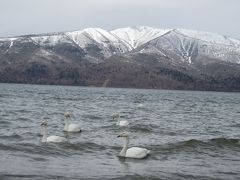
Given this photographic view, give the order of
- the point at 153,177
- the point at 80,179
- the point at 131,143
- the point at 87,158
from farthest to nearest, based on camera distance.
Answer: the point at 131,143 → the point at 87,158 → the point at 153,177 → the point at 80,179

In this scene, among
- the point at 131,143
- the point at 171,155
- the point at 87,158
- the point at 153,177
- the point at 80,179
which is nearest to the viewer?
the point at 80,179

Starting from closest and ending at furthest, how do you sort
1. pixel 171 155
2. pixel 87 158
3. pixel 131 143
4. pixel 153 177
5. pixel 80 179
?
pixel 80 179, pixel 153 177, pixel 87 158, pixel 171 155, pixel 131 143

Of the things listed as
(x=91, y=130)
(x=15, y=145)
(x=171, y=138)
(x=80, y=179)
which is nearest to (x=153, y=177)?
(x=80, y=179)

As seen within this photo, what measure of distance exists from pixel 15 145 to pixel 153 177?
31.3 feet

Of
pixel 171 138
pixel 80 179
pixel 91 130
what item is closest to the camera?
pixel 80 179

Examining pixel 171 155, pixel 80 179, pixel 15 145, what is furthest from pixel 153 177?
pixel 15 145

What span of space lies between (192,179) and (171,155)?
6.47 m

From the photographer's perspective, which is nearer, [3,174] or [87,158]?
[3,174]

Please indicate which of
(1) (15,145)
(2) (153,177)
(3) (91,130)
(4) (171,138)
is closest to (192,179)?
(2) (153,177)

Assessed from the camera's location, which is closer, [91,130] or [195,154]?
[195,154]

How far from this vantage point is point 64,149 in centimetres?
2588

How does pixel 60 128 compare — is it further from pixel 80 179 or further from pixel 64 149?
pixel 80 179

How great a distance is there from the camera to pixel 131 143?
30266 millimetres

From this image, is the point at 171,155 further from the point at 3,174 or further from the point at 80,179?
the point at 3,174
